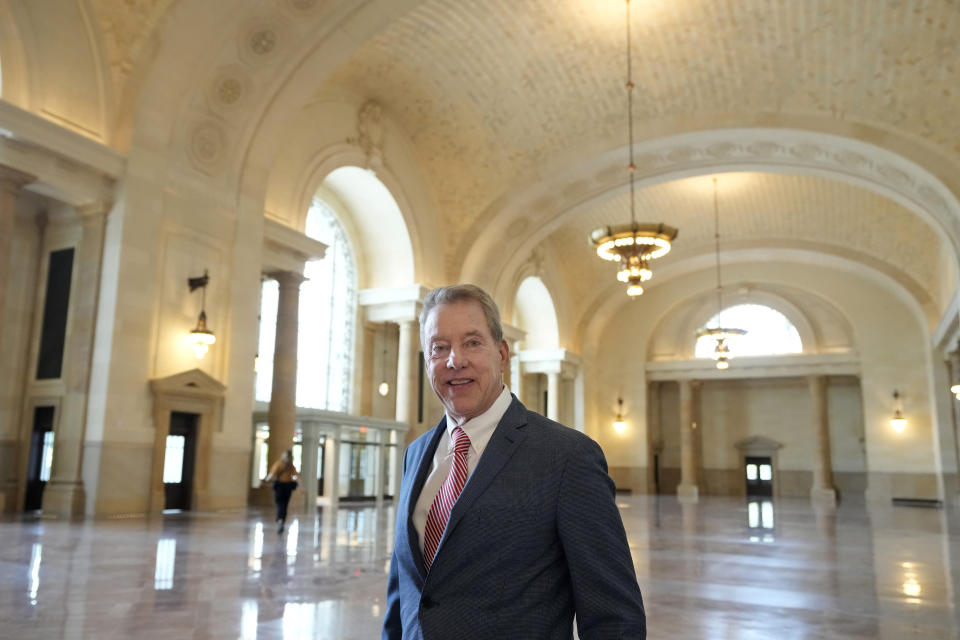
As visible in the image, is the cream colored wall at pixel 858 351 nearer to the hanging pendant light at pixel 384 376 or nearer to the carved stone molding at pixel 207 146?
the hanging pendant light at pixel 384 376

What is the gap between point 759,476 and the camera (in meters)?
29.3

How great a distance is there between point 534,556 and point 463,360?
432 millimetres

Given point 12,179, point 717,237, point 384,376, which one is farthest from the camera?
point 717,237

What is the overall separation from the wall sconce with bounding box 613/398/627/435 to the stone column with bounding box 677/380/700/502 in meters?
2.22

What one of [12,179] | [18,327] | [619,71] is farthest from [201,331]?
→ [619,71]

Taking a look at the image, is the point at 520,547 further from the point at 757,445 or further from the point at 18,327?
the point at 757,445

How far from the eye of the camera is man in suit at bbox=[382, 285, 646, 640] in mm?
1409

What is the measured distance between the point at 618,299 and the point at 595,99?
1300 centimetres

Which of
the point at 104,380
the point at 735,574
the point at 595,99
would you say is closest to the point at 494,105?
the point at 595,99

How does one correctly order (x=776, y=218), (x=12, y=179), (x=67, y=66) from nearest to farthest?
(x=12, y=179) < (x=67, y=66) < (x=776, y=218)

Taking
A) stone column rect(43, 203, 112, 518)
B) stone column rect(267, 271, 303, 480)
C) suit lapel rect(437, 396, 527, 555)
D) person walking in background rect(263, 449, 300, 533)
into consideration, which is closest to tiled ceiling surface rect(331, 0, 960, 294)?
stone column rect(267, 271, 303, 480)

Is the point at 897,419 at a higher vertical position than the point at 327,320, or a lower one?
lower

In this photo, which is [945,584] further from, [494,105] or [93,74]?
[494,105]

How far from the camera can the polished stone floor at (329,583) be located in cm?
398
